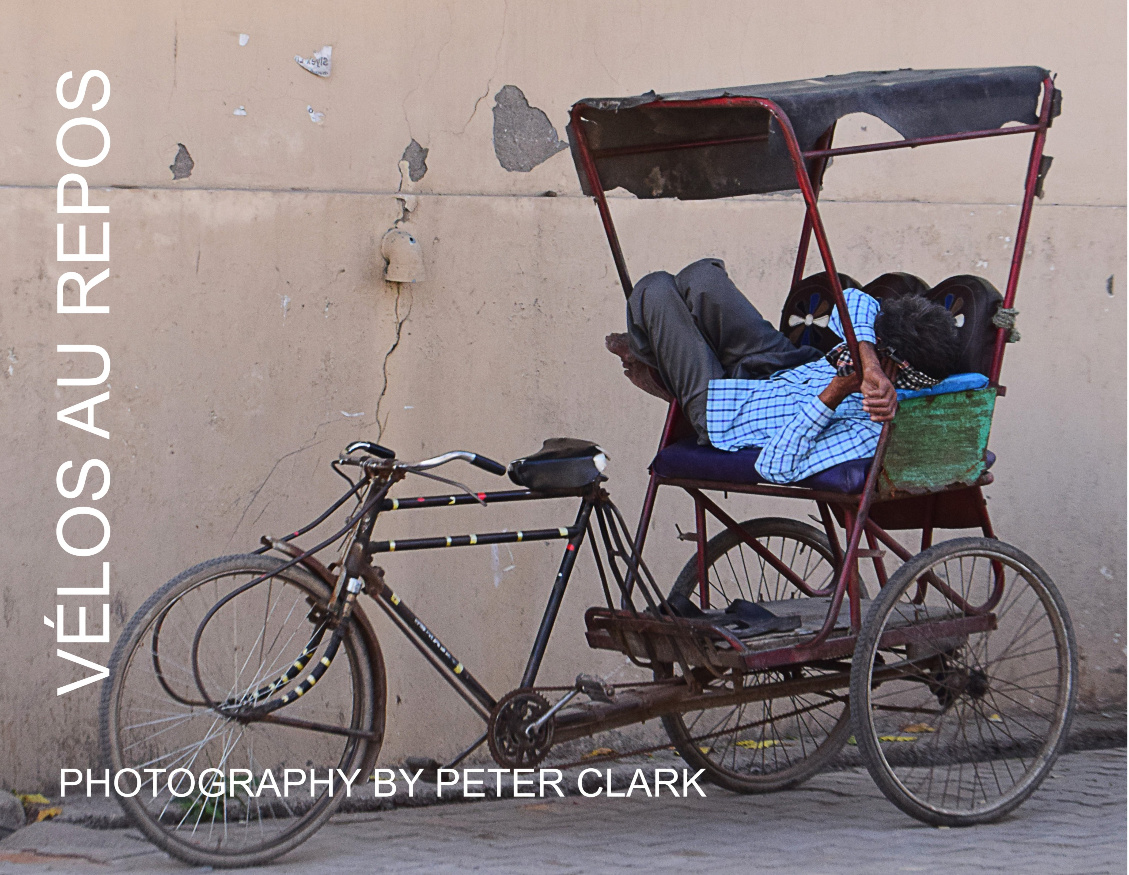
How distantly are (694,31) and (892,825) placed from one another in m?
2.79

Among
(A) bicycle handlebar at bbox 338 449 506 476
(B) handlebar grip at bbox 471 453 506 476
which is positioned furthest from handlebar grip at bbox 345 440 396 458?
(B) handlebar grip at bbox 471 453 506 476

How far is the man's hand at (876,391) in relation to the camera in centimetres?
339

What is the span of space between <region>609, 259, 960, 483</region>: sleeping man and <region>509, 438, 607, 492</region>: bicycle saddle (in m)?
0.34

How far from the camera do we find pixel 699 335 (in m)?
3.73

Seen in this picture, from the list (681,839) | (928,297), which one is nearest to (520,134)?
(928,297)

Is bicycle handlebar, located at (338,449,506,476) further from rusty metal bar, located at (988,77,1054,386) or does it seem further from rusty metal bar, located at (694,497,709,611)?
rusty metal bar, located at (988,77,1054,386)

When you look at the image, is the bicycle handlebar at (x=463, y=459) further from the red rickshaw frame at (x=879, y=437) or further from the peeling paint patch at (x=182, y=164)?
the peeling paint patch at (x=182, y=164)

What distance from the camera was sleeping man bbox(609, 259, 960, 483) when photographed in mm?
3496

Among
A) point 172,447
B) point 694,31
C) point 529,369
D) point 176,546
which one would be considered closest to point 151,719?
point 176,546

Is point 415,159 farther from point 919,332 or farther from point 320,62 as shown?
point 919,332

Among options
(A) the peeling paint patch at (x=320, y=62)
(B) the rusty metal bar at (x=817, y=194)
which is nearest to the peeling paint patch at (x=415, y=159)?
(A) the peeling paint patch at (x=320, y=62)

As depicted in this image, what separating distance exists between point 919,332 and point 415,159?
1.88 metres

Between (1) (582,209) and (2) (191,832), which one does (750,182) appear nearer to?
(1) (582,209)

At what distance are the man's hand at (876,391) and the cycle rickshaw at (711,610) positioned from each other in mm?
43
